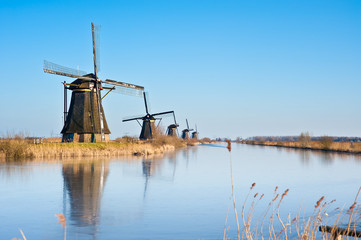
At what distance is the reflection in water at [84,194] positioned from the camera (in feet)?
19.2

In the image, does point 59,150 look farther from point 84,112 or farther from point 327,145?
point 327,145

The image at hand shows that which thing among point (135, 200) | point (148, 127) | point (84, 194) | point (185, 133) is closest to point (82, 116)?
point (148, 127)

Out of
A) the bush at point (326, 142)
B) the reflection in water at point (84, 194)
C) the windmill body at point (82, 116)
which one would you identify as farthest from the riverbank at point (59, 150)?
the bush at point (326, 142)

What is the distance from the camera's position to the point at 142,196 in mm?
8273

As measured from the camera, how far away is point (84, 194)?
8.38 meters

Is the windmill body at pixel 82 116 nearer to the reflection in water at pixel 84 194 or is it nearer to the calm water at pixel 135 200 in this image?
the calm water at pixel 135 200

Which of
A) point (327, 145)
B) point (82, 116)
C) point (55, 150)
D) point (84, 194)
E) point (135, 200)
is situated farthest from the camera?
point (327, 145)

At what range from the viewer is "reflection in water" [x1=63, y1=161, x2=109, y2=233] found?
231 inches

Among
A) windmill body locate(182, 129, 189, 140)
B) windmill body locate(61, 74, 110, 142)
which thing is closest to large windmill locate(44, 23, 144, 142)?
windmill body locate(61, 74, 110, 142)

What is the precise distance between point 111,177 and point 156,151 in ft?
50.3

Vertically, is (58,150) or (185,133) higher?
(185,133)

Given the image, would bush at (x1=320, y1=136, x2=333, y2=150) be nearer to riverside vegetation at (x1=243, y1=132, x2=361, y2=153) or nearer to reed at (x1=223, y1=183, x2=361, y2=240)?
riverside vegetation at (x1=243, y1=132, x2=361, y2=153)

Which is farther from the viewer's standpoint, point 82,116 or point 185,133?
point 185,133

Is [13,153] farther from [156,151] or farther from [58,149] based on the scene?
[156,151]
